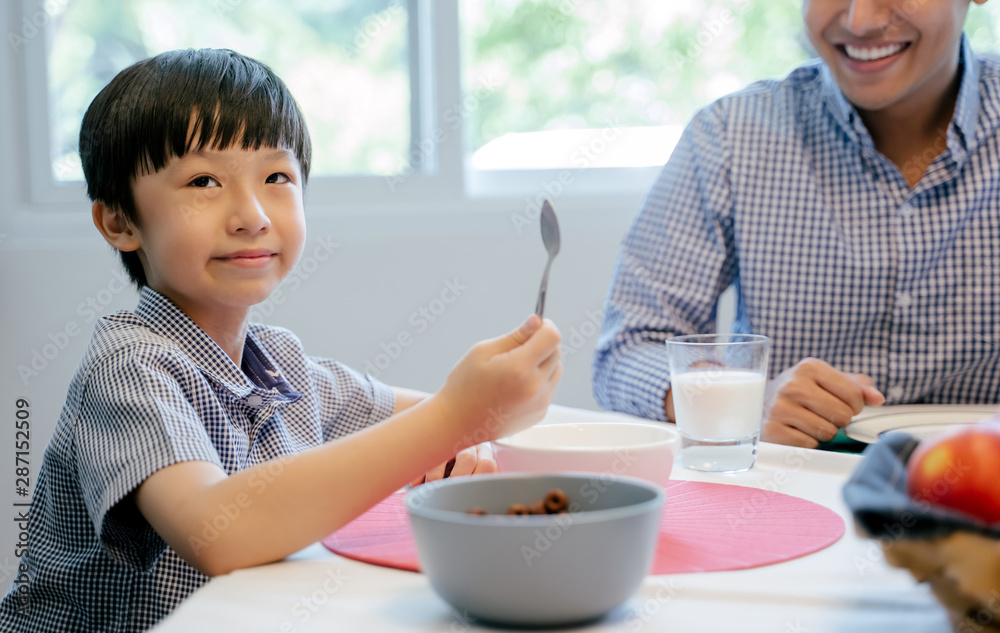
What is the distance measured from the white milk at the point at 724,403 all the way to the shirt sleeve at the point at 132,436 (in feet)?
1.41

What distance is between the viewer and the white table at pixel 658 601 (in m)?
0.51

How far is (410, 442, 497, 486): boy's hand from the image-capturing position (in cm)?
97

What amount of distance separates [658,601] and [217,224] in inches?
23.3

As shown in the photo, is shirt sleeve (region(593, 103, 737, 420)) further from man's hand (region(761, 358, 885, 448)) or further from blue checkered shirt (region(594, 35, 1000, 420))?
man's hand (region(761, 358, 885, 448))

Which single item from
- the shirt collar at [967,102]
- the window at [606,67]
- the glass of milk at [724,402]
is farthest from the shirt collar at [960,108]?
the window at [606,67]

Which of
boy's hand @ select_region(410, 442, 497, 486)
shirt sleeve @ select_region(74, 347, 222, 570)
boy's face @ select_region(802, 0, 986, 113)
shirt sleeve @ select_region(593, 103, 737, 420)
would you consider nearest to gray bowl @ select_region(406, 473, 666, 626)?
shirt sleeve @ select_region(74, 347, 222, 570)

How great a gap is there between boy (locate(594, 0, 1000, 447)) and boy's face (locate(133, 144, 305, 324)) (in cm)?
61

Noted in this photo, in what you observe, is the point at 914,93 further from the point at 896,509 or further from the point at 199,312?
the point at 896,509

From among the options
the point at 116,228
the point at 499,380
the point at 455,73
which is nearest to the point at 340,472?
the point at 499,380

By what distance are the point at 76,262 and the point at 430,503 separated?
5.88ft

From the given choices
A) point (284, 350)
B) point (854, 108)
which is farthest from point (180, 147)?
point (854, 108)

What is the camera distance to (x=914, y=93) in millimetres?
1473

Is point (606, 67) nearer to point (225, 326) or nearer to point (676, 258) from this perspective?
point (676, 258)

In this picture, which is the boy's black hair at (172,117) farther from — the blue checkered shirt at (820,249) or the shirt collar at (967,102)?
the shirt collar at (967,102)
